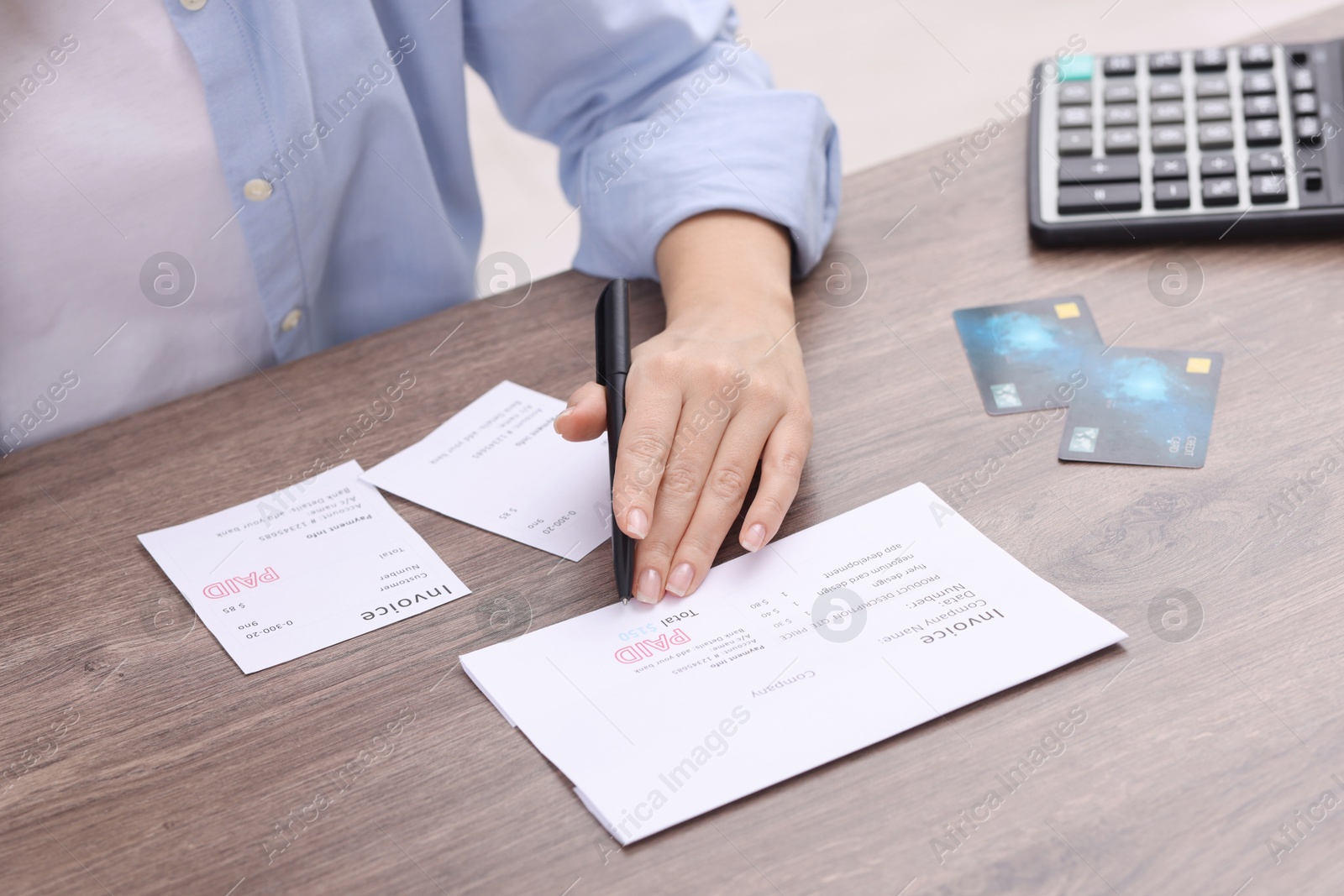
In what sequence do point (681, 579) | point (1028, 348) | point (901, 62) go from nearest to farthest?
point (681, 579), point (1028, 348), point (901, 62)

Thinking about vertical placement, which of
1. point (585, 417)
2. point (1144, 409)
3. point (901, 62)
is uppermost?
point (585, 417)

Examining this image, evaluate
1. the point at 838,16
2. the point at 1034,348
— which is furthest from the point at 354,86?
the point at 838,16

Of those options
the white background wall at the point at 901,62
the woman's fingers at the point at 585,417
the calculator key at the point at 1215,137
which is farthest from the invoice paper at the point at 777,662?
the white background wall at the point at 901,62

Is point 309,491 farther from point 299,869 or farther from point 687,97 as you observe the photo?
point 687,97

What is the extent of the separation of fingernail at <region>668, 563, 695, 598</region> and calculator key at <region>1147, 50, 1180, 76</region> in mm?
614

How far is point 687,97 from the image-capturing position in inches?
35.8

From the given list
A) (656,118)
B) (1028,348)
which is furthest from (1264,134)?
(656,118)

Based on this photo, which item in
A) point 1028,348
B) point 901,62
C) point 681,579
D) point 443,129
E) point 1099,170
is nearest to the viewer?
point 681,579

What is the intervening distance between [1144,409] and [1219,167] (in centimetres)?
25

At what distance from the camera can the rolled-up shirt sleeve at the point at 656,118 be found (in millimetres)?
850

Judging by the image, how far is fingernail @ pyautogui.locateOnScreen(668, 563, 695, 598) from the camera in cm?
61

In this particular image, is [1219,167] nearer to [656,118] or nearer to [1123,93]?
[1123,93]

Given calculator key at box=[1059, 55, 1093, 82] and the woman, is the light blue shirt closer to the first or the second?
the woman

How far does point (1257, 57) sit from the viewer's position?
0.91m
